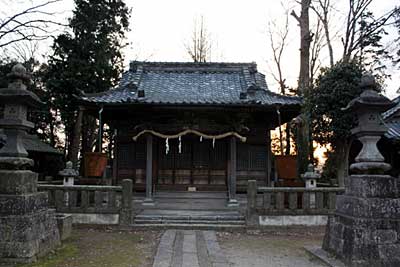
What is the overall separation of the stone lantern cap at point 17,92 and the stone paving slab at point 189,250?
4113 millimetres

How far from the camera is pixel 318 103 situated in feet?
54.7

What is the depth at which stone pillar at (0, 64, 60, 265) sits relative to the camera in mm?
6926

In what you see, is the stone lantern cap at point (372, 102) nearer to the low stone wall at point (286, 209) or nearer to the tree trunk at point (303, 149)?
the low stone wall at point (286, 209)

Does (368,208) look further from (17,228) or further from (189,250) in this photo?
(17,228)

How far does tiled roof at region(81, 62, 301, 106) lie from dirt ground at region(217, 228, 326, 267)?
4.76 meters

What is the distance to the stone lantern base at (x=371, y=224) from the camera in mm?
6758

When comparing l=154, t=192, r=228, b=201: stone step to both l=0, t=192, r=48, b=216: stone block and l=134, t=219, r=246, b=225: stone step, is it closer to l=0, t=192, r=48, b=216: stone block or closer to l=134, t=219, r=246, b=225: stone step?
l=134, t=219, r=246, b=225: stone step

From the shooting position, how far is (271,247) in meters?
9.43

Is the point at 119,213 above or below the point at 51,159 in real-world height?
below

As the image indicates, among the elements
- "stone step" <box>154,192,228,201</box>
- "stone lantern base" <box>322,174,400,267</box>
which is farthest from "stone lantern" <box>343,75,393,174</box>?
"stone step" <box>154,192,228,201</box>

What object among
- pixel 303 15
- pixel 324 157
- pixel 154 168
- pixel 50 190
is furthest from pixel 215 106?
pixel 324 157

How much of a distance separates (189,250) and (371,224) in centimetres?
390

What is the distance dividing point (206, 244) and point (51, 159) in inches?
880

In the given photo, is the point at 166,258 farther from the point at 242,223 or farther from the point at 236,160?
the point at 236,160
